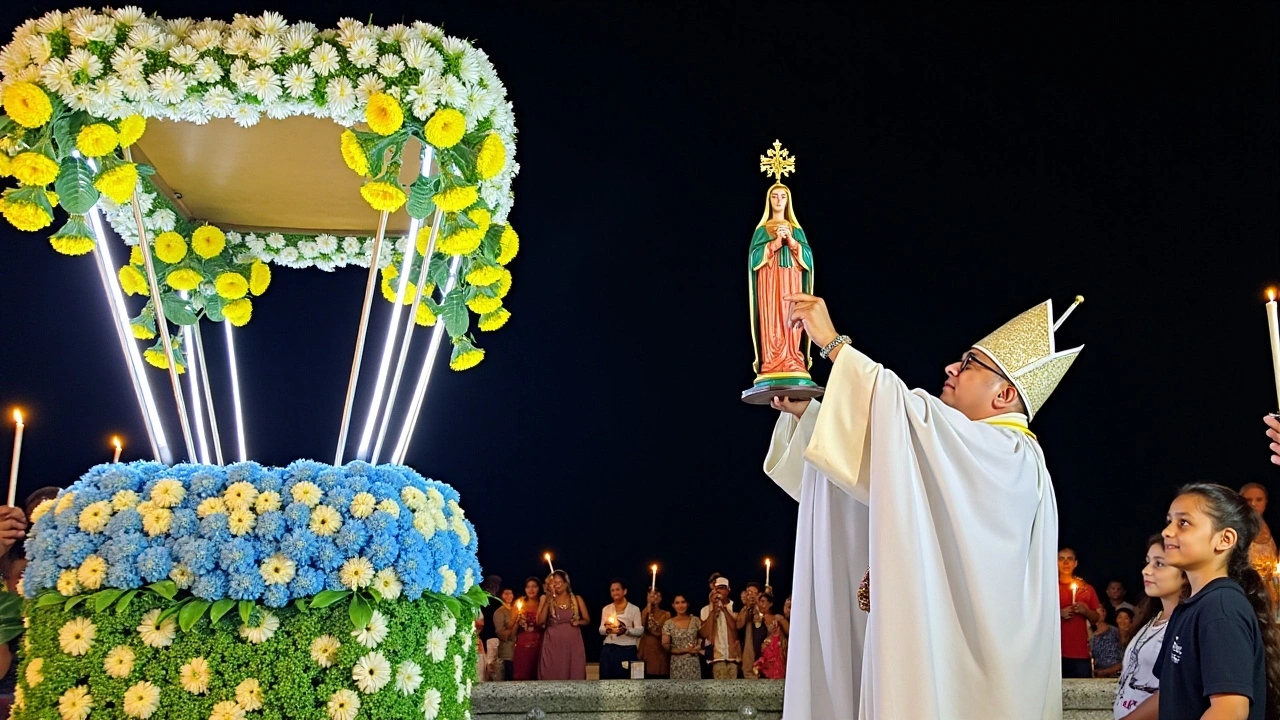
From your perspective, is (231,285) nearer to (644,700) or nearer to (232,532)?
(232,532)

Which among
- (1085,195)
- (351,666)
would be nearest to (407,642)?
(351,666)

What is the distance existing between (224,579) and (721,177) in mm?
8895

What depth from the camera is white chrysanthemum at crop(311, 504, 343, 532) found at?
303cm

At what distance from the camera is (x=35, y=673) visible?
116 inches

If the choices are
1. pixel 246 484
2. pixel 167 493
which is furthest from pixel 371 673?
pixel 167 493

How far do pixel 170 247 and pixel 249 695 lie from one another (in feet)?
6.05

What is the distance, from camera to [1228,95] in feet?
33.7

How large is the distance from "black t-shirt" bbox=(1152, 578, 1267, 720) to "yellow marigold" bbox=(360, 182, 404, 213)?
2.55 m

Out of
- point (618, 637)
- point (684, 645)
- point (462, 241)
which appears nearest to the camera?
point (462, 241)

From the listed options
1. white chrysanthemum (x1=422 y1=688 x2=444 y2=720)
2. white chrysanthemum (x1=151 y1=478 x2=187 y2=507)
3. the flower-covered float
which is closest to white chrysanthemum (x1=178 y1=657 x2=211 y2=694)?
the flower-covered float

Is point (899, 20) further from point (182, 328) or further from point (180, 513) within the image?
point (180, 513)

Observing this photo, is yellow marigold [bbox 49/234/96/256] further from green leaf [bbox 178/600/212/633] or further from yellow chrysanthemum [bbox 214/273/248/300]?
green leaf [bbox 178/600/212/633]

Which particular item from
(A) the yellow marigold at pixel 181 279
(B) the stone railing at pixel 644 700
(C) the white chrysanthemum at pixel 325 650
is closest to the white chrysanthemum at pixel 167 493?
(C) the white chrysanthemum at pixel 325 650

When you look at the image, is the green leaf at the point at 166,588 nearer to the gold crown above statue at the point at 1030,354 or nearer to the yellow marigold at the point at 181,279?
the yellow marigold at the point at 181,279
